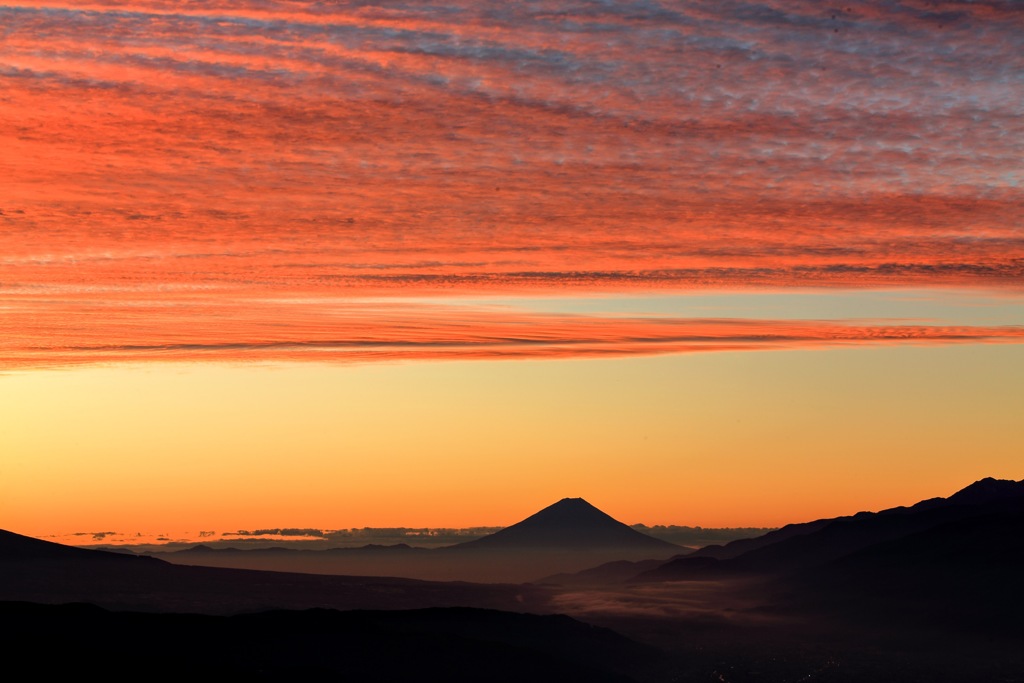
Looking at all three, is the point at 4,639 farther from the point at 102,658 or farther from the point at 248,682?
the point at 248,682

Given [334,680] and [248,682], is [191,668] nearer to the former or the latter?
[248,682]

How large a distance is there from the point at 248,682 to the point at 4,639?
34.0 metres

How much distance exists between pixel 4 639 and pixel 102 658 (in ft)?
48.5

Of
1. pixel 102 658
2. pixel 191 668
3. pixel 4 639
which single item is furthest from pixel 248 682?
pixel 4 639

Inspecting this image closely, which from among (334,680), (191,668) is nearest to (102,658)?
(191,668)

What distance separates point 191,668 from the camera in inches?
7052

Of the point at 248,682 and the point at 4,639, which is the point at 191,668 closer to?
the point at 248,682

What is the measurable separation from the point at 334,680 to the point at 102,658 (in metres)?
36.3

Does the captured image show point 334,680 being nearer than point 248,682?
No

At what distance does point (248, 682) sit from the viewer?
17900 centimetres

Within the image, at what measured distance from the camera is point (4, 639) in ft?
582

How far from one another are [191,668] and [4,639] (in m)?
25.8

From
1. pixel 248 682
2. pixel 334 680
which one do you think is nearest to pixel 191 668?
pixel 248 682

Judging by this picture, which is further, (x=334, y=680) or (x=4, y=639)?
(x=334, y=680)
